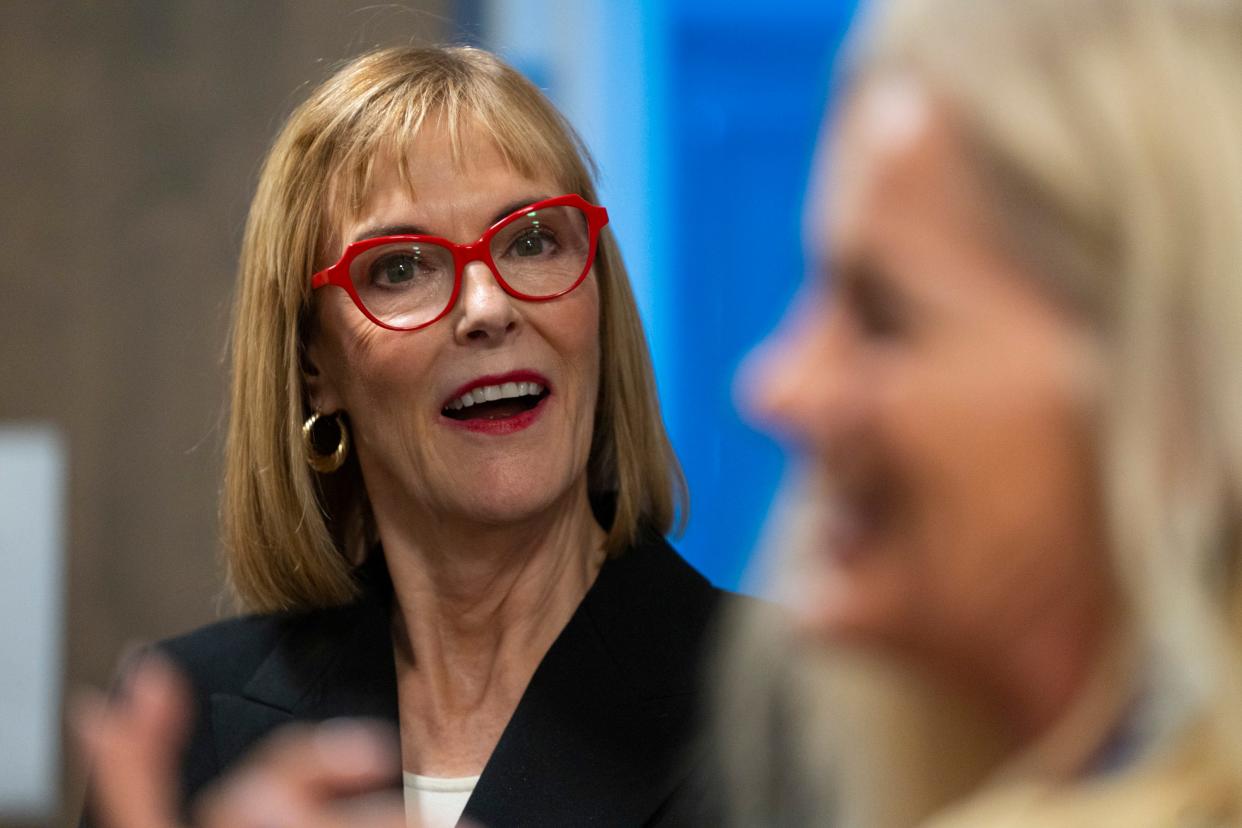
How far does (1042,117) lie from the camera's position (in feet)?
1.82

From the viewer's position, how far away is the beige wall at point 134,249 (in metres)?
2.86

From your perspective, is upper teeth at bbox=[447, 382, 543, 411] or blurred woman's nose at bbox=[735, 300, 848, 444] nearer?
blurred woman's nose at bbox=[735, 300, 848, 444]

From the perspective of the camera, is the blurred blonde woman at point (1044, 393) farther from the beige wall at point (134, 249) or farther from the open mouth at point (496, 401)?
the beige wall at point (134, 249)

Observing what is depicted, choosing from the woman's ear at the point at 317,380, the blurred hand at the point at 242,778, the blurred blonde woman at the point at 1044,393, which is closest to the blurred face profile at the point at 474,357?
the woman's ear at the point at 317,380

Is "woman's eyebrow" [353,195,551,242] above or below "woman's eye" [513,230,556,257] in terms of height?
above

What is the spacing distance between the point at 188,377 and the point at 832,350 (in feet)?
8.20

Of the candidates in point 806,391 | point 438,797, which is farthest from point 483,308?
point 806,391

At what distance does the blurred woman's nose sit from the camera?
580mm

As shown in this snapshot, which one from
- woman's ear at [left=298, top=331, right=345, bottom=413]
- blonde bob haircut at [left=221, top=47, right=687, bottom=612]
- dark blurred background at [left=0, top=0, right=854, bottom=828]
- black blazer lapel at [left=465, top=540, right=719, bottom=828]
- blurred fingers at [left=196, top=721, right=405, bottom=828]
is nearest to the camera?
blurred fingers at [left=196, top=721, right=405, bottom=828]

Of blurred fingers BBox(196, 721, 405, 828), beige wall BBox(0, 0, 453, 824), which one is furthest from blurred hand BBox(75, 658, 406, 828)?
beige wall BBox(0, 0, 453, 824)

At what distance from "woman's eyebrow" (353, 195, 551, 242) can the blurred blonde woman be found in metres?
1.04

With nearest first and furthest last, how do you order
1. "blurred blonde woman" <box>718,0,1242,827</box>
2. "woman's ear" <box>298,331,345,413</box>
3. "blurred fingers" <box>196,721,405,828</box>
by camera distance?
"blurred blonde woman" <box>718,0,1242,827</box> → "blurred fingers" <box>196,721,405,828</box> → "woman's ear" <box>298,331,345,413</box>

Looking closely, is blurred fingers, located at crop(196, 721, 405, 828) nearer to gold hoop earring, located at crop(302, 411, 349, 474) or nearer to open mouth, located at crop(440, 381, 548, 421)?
open mouth, located at crop(440, 381, 548, 421)

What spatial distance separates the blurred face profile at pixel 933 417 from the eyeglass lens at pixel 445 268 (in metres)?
1.05
